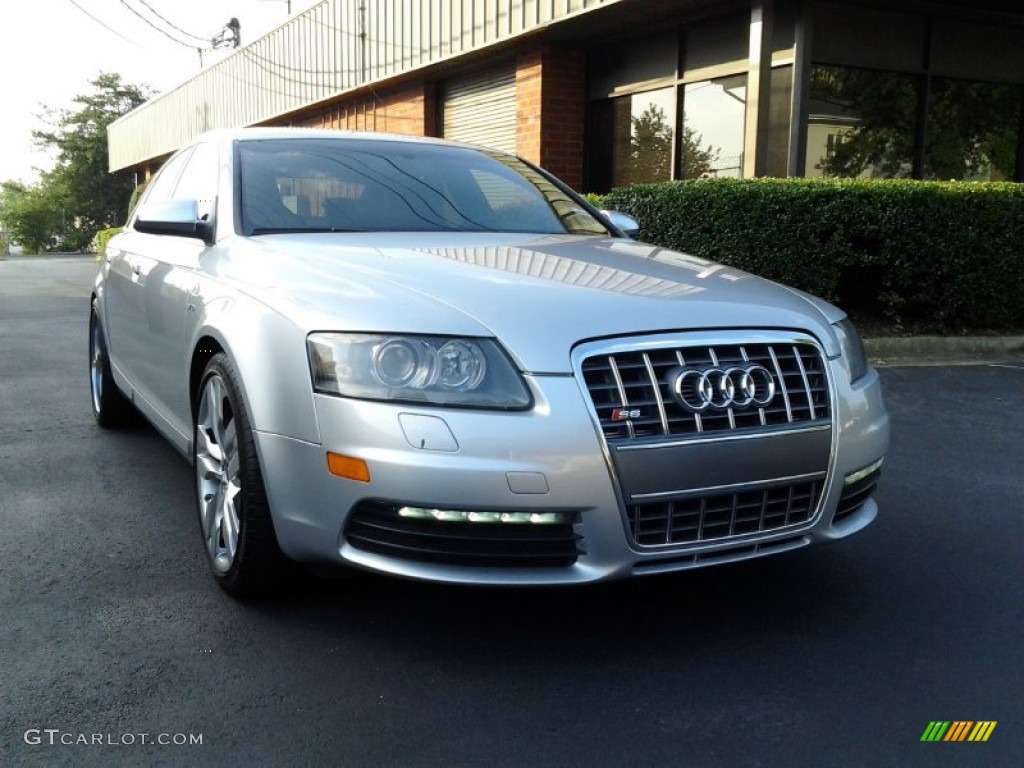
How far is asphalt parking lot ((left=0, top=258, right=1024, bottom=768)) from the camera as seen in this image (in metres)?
2.32

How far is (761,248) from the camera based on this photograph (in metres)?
8.29

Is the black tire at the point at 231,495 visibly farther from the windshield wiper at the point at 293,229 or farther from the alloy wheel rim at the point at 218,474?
the windshield wiper at the point at 293,229

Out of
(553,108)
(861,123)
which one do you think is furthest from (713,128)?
(553,108)

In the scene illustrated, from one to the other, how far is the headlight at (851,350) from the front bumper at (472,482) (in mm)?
689

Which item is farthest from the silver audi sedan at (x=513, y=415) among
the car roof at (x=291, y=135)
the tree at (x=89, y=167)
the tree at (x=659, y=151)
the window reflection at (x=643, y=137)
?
the tree at (x=89, y=167)

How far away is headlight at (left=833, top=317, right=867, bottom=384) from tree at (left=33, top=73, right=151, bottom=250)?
205ft

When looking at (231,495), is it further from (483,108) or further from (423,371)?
(483,108)

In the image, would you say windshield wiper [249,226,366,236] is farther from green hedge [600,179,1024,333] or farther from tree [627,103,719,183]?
tree [627,103,719,183]

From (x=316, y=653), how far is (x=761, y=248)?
6392 millimetres

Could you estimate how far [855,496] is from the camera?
301 cm

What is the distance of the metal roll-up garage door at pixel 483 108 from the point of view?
1385 centimetres

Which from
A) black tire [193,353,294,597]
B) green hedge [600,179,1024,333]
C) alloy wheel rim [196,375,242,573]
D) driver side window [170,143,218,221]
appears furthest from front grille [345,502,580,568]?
green hedge [600,179,1024,333]

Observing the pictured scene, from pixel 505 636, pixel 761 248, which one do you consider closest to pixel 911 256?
pixel 761 248

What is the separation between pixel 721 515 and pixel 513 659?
693mm
